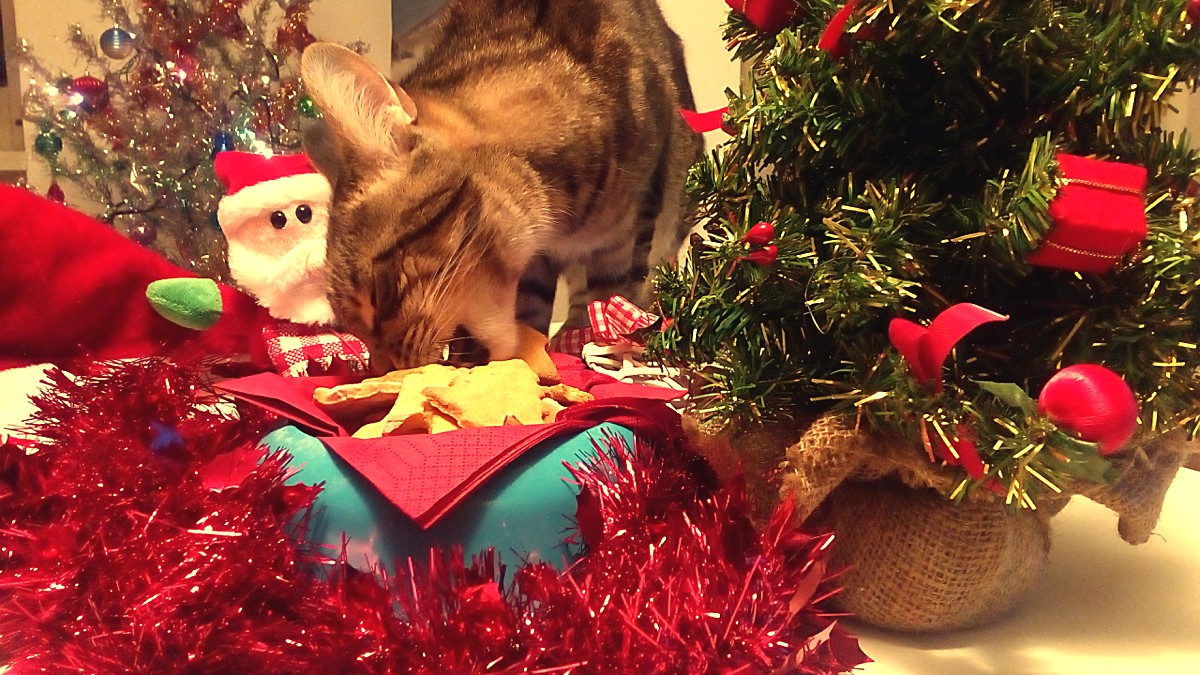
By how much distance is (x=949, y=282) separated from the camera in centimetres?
56

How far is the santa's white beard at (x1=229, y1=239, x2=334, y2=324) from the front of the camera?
3.22 feet

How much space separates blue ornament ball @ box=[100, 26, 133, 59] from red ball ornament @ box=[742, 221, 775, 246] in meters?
2.25

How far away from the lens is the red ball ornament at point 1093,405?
42 centimetres

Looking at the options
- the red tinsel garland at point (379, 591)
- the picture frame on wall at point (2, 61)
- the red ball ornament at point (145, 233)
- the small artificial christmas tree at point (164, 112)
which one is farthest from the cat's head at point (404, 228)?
the picture frame on wall at point (2, 61)

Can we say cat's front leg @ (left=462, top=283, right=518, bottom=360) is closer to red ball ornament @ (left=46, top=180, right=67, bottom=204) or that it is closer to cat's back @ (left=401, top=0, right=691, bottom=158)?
cat's back @ (left=401, top=0, right=691, bottom=158)

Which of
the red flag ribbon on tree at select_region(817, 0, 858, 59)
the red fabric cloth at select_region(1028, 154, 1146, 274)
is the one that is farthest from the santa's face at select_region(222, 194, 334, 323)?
the red fabric cloth at select_region(1028, 154, 1146, 274)

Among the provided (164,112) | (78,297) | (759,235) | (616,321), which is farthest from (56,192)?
(759,235)

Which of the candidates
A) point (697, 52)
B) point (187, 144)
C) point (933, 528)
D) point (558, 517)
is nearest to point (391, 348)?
point (558, 517)

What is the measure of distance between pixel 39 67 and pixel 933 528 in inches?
107

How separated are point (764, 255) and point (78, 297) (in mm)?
1008

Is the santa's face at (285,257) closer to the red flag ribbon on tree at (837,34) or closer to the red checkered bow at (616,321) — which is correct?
the red checkered bow at (616,321)

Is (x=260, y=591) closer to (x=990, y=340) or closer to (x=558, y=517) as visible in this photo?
(x=558, y=517)

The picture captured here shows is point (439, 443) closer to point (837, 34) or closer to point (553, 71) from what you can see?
point (837, 34)

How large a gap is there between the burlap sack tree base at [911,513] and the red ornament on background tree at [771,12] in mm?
306
